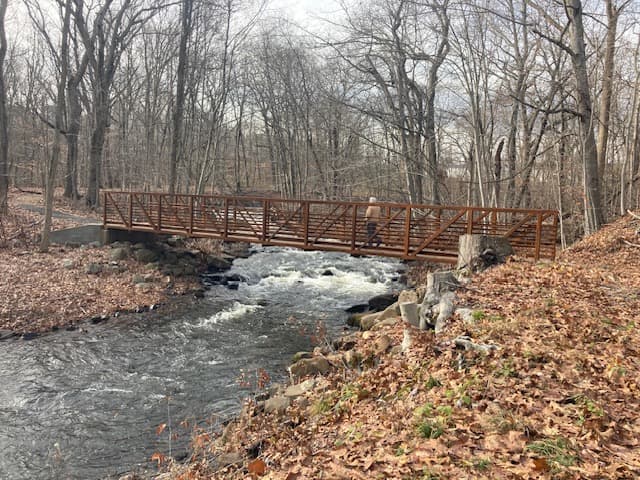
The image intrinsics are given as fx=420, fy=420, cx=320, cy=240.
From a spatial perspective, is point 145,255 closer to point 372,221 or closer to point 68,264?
point 68,264

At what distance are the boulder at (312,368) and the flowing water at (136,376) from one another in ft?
3.25

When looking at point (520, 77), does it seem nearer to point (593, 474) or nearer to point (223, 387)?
point (223, 387)

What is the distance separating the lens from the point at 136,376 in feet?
25.8

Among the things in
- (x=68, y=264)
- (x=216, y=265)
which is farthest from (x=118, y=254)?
(x=216, y=265)

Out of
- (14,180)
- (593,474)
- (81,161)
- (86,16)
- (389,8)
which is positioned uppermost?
(86,16)

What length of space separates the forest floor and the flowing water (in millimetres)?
783

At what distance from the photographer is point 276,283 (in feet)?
51.3

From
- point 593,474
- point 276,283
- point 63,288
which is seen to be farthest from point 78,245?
point 593,474

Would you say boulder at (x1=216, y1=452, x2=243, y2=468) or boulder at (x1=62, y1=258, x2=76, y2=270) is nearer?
boulder at (x1=216, y1=452, x2=243, y2=468)

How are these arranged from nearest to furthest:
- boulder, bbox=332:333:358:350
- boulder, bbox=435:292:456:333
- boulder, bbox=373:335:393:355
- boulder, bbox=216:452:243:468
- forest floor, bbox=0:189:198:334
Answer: boulder, bbox=216:452:243:468 → boulder, bbox=435:292:456:333 → boulder, bbox=373:335:393:355 → boulder, bbox=332:333:358:350 → forest floor, bbox=0:189:198:334

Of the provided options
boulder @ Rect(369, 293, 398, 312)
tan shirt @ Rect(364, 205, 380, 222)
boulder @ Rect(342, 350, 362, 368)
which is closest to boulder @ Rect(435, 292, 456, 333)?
boulder @ Rect(342, 350, 362, 368)

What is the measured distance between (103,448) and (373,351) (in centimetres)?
397

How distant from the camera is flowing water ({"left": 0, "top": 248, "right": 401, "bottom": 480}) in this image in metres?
5.66

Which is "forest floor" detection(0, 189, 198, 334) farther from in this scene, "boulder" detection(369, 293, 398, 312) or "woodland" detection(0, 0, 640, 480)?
"boulder" detection(369, 293, 398, 312)
